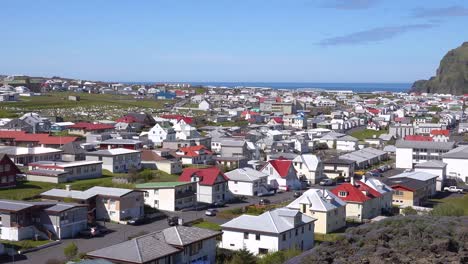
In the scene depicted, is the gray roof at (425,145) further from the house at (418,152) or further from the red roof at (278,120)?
the red roof at (278,120)

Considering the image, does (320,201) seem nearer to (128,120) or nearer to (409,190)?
(409,190)

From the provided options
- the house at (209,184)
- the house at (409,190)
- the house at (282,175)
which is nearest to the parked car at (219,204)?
the house at (209,184)

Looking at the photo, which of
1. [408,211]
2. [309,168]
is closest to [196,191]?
[408,211]

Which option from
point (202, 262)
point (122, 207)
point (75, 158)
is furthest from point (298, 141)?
point (202, 262)

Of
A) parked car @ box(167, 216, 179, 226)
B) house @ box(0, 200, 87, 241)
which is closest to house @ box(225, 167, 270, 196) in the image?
parked car @ box(167, 216, 179, 226)

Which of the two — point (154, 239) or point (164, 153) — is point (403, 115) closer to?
point (164, 153)
